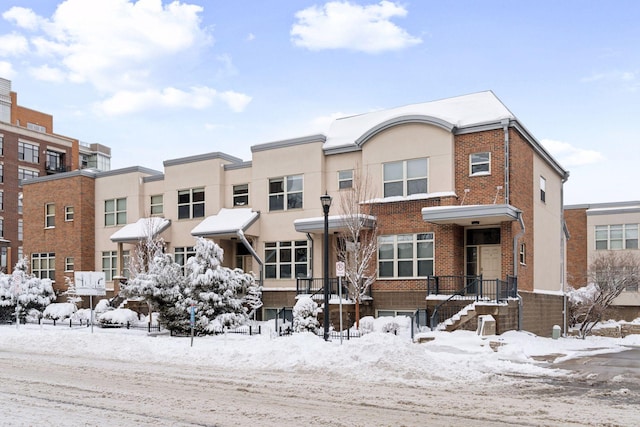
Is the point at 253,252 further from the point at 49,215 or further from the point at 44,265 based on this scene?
the point at 44,265

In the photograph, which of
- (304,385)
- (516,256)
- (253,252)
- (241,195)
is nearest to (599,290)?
(516,256)

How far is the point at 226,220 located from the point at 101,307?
8.26 meters

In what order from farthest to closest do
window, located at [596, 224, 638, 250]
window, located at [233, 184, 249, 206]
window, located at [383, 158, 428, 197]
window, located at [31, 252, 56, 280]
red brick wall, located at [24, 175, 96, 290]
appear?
window, located at [596, 224, 638, 250] < window, located at [31, 252, 56, 280] < red brick wall, located at [24, 175, 96, 290] < window, located at [233, 184, 249, 206] < window, located at [383, 158, 428, 197]

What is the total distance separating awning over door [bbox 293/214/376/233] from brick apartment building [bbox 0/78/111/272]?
49009mm

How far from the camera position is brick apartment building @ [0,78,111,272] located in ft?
243

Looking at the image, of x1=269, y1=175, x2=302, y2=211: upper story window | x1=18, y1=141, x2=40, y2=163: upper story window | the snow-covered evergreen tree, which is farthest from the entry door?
x1=18, y1=141, x2=40, y2=163: upper story window

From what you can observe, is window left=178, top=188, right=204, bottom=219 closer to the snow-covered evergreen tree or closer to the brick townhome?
the brick townhome

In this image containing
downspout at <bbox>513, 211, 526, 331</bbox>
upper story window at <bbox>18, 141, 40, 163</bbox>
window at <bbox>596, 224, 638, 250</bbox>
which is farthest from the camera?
upper story window at <bbox>18, 141, 40, 163</bbox>

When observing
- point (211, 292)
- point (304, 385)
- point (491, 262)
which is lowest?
point (304, 385)

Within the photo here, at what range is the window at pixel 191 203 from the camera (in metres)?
35.6

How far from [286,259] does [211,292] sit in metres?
7.21

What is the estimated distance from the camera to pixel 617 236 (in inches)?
1827

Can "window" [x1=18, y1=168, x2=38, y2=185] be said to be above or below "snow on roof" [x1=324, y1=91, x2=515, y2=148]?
above

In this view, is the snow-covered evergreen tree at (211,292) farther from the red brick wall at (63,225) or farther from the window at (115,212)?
the red brick wall at (63,225)
